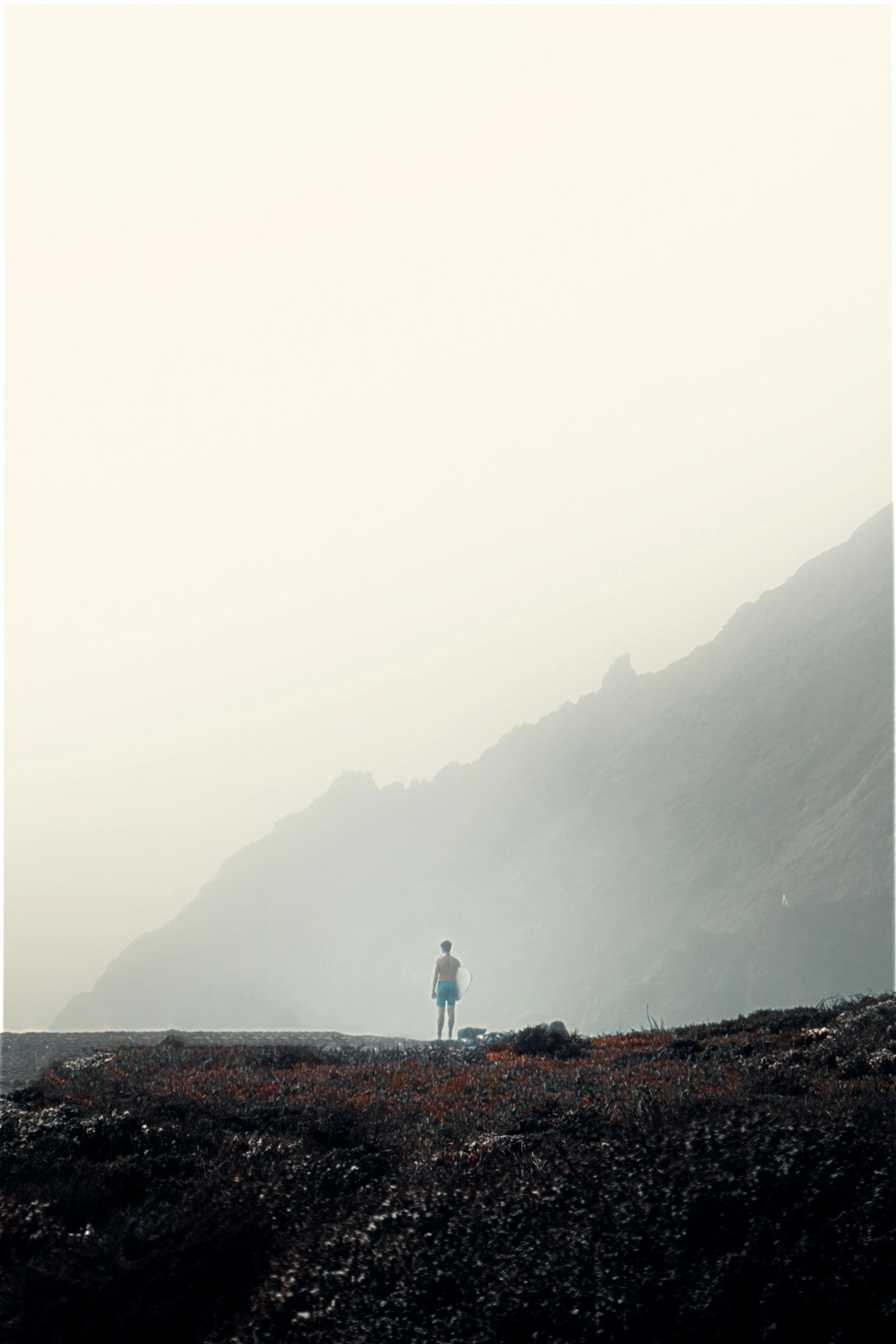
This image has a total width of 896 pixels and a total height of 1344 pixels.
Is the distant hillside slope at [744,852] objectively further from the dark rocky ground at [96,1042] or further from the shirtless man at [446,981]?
the dark rocky ground at [96,1042]

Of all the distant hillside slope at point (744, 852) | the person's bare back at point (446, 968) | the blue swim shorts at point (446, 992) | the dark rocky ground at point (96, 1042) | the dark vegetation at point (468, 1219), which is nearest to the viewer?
the dark vegetation at point (468, 1219)

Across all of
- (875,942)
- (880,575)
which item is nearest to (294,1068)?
(875,942)

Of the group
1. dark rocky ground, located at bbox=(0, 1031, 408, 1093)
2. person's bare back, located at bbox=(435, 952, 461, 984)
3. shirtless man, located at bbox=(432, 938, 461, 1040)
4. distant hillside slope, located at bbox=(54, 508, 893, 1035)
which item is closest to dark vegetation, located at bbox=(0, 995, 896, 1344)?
dark rocky ground, located at bbox=(0, 1031, 408, 1093)

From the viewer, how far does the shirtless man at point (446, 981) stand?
24125 mm

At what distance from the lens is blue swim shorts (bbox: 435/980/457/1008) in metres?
24.1

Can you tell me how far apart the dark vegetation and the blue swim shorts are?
15.2m

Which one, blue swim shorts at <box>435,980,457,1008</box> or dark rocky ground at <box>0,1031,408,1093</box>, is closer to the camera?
dark rocky ground at <box>0,1031,408,1093</box>

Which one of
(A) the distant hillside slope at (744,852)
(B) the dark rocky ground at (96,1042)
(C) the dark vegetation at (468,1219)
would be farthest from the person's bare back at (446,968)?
(A) the distant hillside slope at (744,852)

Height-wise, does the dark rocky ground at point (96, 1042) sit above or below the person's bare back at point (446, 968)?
below

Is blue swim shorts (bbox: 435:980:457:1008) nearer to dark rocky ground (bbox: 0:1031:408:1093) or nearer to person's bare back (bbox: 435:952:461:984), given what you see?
person's bare back (bbox: 435:952:461:984)

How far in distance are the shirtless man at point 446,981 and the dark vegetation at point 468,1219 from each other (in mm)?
15167

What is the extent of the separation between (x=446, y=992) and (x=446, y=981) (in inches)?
12.9

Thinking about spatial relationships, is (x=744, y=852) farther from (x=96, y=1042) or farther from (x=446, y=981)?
(x=96, y=1042)

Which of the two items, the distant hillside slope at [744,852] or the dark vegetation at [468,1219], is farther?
the distant hillside slope at [744,852]
